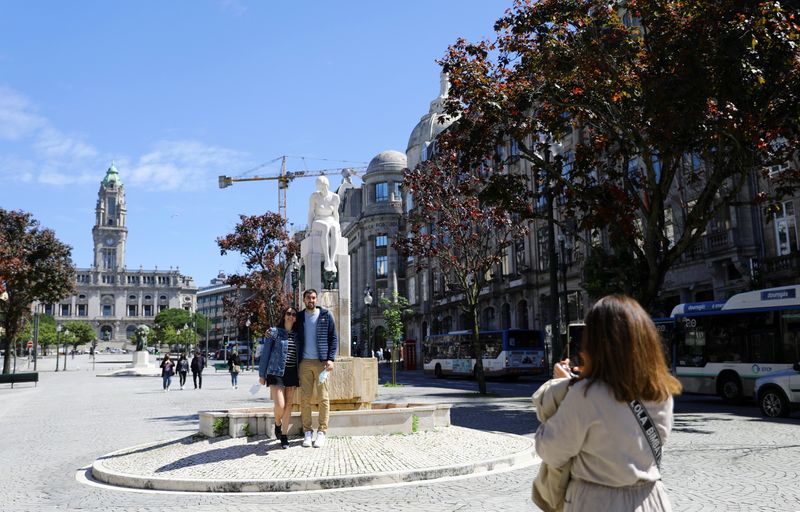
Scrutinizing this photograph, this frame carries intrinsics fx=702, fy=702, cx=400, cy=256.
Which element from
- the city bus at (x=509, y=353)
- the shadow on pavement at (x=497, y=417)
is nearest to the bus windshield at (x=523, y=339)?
the city bus at (x=509, y=353)

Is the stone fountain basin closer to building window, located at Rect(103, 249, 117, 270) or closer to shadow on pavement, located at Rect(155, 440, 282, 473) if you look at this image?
shadow on pavement, located at Rect(155, 440, 282, 473)

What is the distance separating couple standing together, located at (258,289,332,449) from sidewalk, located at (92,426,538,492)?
47 cm

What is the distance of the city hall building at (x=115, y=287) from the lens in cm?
17175

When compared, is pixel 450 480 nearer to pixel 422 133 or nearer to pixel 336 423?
pixel 336 423

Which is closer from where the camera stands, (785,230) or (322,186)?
(322,186)

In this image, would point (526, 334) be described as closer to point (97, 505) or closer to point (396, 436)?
point (396, 436)

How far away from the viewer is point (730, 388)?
64.8 feet

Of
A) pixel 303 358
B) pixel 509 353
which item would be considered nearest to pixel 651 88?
pixel 303 358

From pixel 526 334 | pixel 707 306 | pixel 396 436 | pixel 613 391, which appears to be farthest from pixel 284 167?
pixel 613 391

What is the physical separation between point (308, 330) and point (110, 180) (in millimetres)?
196321

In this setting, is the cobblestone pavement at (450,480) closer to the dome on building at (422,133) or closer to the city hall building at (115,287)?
the dome on building at (422,133)

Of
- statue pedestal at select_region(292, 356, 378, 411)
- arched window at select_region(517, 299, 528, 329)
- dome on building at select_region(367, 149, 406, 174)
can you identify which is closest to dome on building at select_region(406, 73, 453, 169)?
dome on building at select_region(367, 149, 406, 174)

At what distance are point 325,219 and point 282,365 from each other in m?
4.58

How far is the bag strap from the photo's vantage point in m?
2.71
